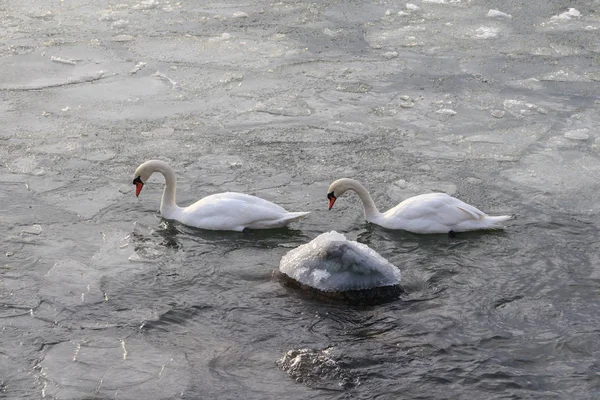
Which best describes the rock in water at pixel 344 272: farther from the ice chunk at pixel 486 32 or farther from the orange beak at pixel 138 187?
the ice chunk at pixel 486 32

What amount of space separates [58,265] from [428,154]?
3.54 m

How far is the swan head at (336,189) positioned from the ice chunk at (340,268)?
98 cm

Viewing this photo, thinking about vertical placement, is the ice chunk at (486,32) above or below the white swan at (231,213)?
above

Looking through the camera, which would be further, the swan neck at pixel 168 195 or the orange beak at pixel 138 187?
the orange beak at pixel 138 187

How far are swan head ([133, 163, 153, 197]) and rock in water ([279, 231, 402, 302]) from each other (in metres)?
1.73

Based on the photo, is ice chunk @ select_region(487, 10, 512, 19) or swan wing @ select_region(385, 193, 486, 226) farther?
ice chunk @ select_region(487, 10, 512, 19)

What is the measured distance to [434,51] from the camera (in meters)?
11.1

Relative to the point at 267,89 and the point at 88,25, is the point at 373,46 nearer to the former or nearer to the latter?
the point at 267,89

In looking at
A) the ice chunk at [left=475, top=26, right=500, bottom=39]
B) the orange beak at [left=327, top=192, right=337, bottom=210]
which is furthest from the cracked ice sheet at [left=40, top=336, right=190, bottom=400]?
the ice chunk at [left=475, top=26, right=500, bottom=39]

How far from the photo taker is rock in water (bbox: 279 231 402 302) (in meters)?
5.97

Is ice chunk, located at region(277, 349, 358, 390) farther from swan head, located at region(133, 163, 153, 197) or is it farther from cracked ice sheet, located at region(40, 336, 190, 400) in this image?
swan head, located at region(133, 163, 153, 197)

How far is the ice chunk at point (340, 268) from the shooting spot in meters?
6.00

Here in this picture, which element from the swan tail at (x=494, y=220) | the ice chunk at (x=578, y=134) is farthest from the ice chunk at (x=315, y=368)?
the ice chunk at (x=578, y=134)

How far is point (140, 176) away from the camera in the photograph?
7359mm
